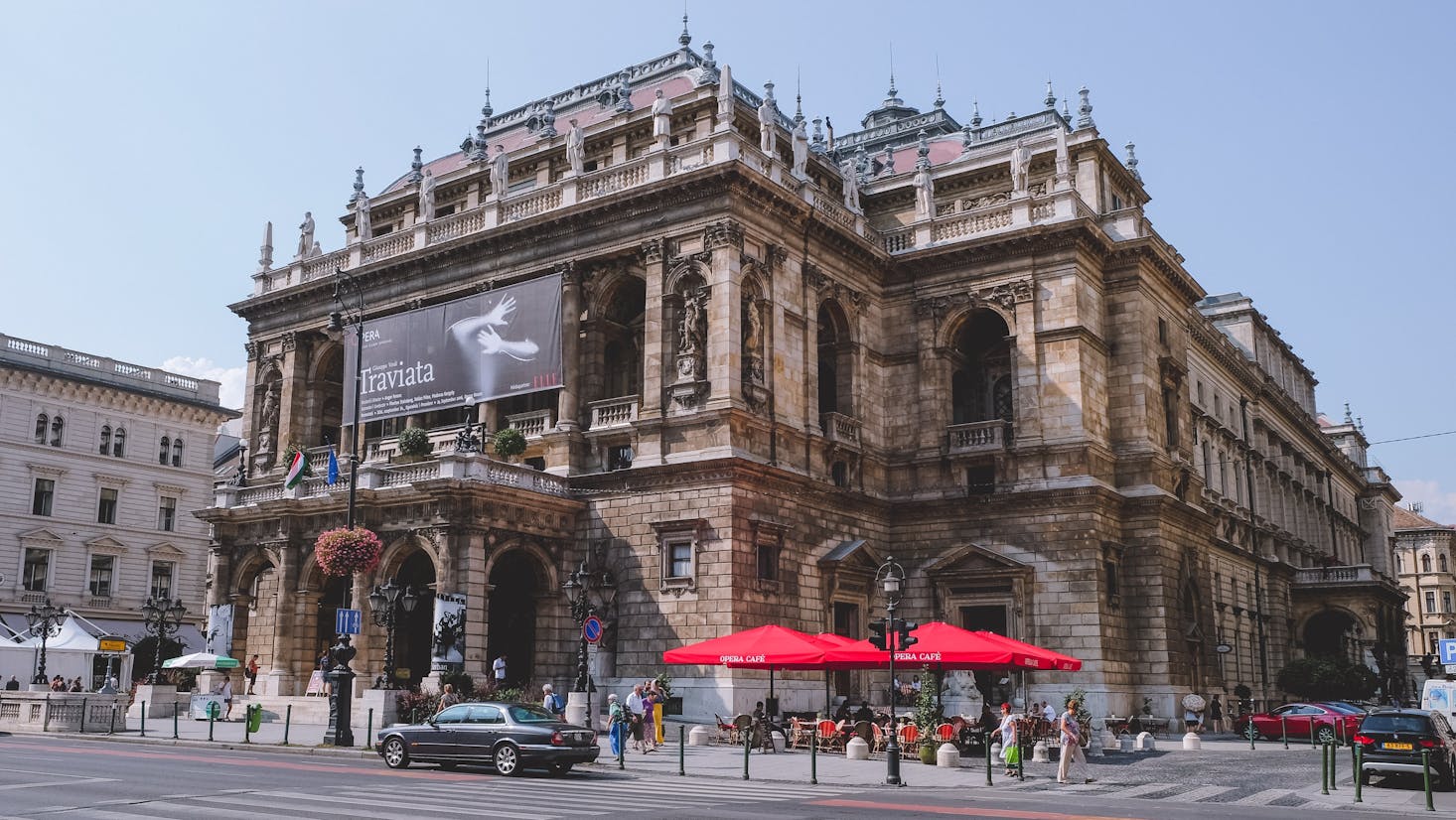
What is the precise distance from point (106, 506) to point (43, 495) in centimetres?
329

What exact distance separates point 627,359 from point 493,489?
9.12m

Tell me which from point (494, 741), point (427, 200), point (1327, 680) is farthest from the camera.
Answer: point (1327, 680)

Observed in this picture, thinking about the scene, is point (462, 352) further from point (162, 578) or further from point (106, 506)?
point (162, 578)

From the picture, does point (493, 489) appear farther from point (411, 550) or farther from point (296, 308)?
point (296, 308)

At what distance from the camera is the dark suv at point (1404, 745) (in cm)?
2298

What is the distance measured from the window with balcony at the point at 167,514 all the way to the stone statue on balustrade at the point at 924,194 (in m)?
42.2

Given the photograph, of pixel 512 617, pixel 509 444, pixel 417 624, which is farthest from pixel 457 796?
pixel 417 624

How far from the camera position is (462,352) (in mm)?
43312

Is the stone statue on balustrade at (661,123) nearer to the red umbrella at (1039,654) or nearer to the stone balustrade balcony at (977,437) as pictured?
the stone balustrade balcony at (977,437)

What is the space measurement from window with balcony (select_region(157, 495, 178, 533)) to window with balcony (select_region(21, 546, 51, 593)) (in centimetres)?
Answer: 625

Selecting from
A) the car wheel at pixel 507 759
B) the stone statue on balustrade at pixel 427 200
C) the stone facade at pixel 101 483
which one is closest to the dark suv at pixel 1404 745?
the car wheel at pixel 507 759

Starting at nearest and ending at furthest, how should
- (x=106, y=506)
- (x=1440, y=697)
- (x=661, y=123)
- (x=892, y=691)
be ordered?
(x=892, y=691) → (x=1440, y=697) → (x=661, y=123) → (x=106, y=506)

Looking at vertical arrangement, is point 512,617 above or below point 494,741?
above

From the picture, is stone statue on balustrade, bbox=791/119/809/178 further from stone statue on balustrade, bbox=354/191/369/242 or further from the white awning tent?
the white awning tent
